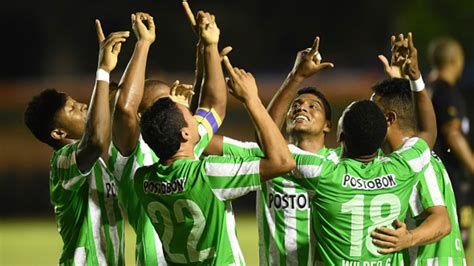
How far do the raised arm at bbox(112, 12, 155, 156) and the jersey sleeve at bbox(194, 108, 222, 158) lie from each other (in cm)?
38

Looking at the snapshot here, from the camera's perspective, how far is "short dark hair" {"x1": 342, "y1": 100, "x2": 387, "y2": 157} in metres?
5.46

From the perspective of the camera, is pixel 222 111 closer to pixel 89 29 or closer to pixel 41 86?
pixel 41 86

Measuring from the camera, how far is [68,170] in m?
5.88

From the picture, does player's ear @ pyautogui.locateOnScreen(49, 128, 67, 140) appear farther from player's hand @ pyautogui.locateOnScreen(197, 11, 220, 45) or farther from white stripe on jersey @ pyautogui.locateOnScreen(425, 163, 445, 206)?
white stripe on jersey @ pyautogui.locateOnScreen(425, 163, 445, 206)

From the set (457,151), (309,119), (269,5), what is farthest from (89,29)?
(309,119)

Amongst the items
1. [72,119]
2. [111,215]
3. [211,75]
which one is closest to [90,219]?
[111,215]

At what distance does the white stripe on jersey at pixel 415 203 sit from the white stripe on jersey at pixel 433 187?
8cm

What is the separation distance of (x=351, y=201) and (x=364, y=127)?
408 mm

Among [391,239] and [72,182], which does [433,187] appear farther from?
[72,182]

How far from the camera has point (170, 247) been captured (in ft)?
17.8

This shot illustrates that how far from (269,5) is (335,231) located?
22182 mm

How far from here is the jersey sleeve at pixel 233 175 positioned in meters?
5.19

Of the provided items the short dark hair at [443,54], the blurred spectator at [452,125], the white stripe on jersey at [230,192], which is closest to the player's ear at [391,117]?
the white stripe on jersey at [230,192]

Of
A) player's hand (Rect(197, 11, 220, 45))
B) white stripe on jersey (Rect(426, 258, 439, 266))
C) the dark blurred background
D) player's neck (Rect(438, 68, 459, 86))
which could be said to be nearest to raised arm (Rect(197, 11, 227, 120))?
player's hand (Rect(197, 11, 220, 45))
